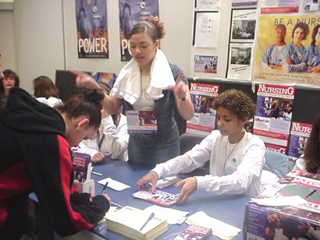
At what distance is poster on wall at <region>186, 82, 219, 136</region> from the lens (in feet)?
9.14

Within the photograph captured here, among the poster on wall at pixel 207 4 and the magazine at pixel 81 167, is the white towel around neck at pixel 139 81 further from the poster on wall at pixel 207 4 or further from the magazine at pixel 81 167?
the poster on wall at pixel 207 4

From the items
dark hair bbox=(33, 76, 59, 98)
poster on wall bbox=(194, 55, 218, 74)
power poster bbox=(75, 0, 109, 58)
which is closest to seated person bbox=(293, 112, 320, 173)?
poster on wall bbox=(194, 55, 218, 74)

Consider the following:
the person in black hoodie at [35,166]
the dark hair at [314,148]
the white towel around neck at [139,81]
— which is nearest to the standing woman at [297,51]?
the dark hair at [314,148]

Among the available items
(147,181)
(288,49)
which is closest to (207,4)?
(288,49)

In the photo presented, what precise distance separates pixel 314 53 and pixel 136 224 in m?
1.79

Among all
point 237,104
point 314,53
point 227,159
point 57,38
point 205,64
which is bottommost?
point 227,159

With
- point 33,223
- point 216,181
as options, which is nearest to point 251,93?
point 216,181

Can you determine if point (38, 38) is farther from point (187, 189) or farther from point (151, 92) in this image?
point (187, 189)

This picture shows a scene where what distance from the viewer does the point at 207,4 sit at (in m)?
2.72

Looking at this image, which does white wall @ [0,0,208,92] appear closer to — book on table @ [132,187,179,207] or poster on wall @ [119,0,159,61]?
poster on wall @ [119,0,159,61]

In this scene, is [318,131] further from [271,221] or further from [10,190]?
[10,190]

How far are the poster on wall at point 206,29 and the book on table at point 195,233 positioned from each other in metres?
1.86

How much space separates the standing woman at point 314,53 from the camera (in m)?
2.22

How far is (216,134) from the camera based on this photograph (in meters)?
1.91
